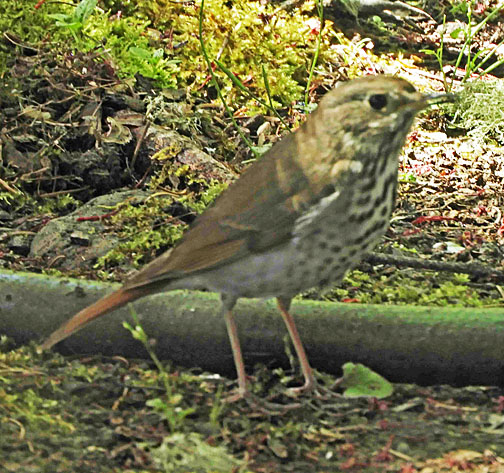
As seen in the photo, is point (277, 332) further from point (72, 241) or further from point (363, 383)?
point (72, 241)

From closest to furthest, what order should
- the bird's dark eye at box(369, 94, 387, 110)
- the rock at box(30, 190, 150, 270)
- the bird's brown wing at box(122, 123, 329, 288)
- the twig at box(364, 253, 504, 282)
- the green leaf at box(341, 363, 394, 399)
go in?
1. the bird's dark eye at box(369, 94, 387, 110)
2. the bird's brown wing at box(122, 123, 329, 288)
3. the green leaf at box(341, 363, 394, 399)
4. the twig at box(364, 253, 504, 282)
5. the rock at box(30, 190, 150, 270)

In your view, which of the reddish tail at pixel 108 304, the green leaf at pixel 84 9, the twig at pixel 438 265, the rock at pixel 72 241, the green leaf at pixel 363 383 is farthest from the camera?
the green leaf at pixel 84 9

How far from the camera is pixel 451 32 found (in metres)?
7.49

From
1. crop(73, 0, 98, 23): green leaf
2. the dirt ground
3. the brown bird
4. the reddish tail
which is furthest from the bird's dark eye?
crop(73, 0, 98, 23): green leaf

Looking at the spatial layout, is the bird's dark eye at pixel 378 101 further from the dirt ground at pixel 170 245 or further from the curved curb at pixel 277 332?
the dirt ground at pixel 170 245

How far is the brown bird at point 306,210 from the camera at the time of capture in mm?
A: 2797

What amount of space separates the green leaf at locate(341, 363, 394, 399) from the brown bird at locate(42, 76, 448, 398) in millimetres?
610

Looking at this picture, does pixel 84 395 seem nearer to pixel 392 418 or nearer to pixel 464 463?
pixel 392 418

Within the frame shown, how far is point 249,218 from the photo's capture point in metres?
2.92

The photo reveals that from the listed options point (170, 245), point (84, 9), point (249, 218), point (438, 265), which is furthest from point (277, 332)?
point (84, 9)

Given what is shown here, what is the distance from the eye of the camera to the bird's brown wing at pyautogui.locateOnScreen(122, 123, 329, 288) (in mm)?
2871

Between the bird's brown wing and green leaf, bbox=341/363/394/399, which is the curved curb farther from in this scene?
the bird's brown wing

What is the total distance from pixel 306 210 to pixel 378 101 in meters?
0.40

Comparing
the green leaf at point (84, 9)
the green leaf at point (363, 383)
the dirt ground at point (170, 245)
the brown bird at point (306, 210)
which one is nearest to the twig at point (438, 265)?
the dirt ground at point (170, 245)
